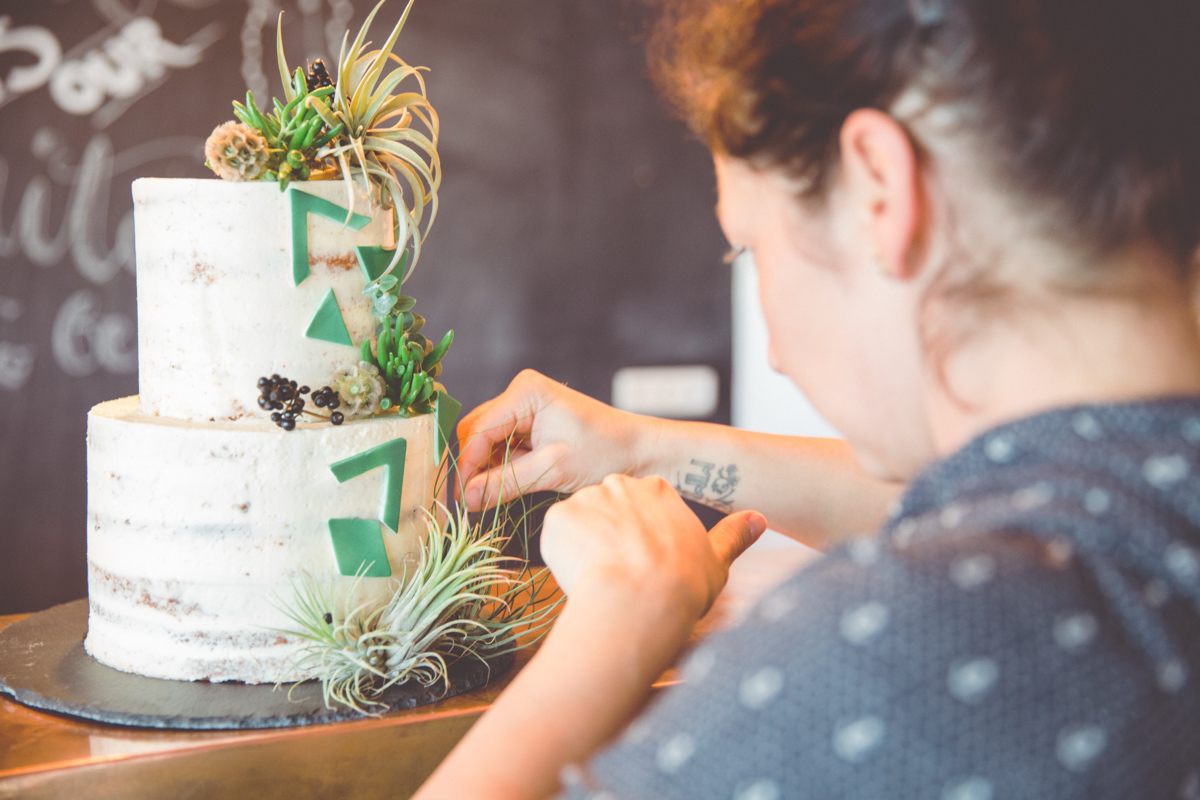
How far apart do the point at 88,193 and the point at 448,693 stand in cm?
200

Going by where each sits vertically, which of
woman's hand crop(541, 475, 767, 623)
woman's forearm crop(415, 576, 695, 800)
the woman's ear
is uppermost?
the woman's ear

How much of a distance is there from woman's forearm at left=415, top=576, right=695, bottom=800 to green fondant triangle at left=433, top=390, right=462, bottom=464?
0.42 metres

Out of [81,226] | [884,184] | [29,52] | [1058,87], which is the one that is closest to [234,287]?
[884,184]

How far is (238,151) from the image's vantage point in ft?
3.19

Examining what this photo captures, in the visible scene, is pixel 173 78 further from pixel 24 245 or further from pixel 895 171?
pixel 895 171

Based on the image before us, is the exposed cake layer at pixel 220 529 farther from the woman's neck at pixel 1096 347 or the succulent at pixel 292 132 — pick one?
the woman's neck at pixel 1096 347

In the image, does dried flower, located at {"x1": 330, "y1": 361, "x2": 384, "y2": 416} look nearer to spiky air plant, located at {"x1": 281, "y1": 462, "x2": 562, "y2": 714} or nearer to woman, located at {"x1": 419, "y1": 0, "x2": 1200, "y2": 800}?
spiky air plant, located at {"x1": 281, "y1": 462, "x2": 562, "y2": 714}

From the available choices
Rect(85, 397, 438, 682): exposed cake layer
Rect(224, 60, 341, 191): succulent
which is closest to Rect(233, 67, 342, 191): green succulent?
Rect(224, 60, 341, 191): succulent

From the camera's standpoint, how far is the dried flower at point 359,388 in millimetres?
1022

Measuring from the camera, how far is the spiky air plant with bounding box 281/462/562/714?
3.18 feet

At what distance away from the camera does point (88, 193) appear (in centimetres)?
238

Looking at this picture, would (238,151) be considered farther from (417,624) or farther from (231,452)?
(417,624)

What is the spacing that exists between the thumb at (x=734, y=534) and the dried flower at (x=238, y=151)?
1.99 ft

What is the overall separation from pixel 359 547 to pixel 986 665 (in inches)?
28.8
